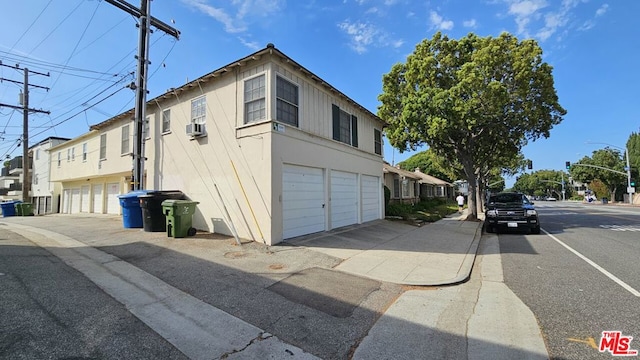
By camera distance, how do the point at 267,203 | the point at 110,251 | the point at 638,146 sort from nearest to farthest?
1. the point at 110,251
2. the point at 267,203
3. the point at 638,146

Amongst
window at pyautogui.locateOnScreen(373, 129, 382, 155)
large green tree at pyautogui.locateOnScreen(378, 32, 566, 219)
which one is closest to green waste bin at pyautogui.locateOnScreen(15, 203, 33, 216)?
window at pyautogui.locateOnScreen(373, 129, 382, 155)

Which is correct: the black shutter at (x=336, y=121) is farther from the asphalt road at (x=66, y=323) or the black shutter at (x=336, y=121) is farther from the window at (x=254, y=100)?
the asphalt road at (x=66, y=323)

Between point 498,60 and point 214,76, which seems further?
point 498,60

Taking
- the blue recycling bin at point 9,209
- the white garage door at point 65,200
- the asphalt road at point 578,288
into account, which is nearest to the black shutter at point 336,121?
the asphalt road at point 578,288

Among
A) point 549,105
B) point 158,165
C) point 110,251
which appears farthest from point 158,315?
point 549,105

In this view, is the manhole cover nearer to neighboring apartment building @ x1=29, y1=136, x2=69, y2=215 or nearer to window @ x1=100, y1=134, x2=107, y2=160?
window @ x1=100, y1=134, x2=107, y2=160

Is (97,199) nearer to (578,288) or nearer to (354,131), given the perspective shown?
(354,131)

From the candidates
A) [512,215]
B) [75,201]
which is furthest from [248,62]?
[75,201]

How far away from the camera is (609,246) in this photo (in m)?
8.87

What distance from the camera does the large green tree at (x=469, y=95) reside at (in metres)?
13.5

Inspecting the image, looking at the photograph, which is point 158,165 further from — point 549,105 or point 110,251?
point 549,105

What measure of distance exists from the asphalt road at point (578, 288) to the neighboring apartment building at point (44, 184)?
29925mm

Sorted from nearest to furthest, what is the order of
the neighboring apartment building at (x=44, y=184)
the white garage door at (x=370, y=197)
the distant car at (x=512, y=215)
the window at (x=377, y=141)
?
the distant car at (x=512, y=215) < the white garage door at (x=370, y=197) < the window at (x=377, y=141) < the neighboring apartment building at (x=44, y=184)

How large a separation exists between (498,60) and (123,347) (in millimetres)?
16644
